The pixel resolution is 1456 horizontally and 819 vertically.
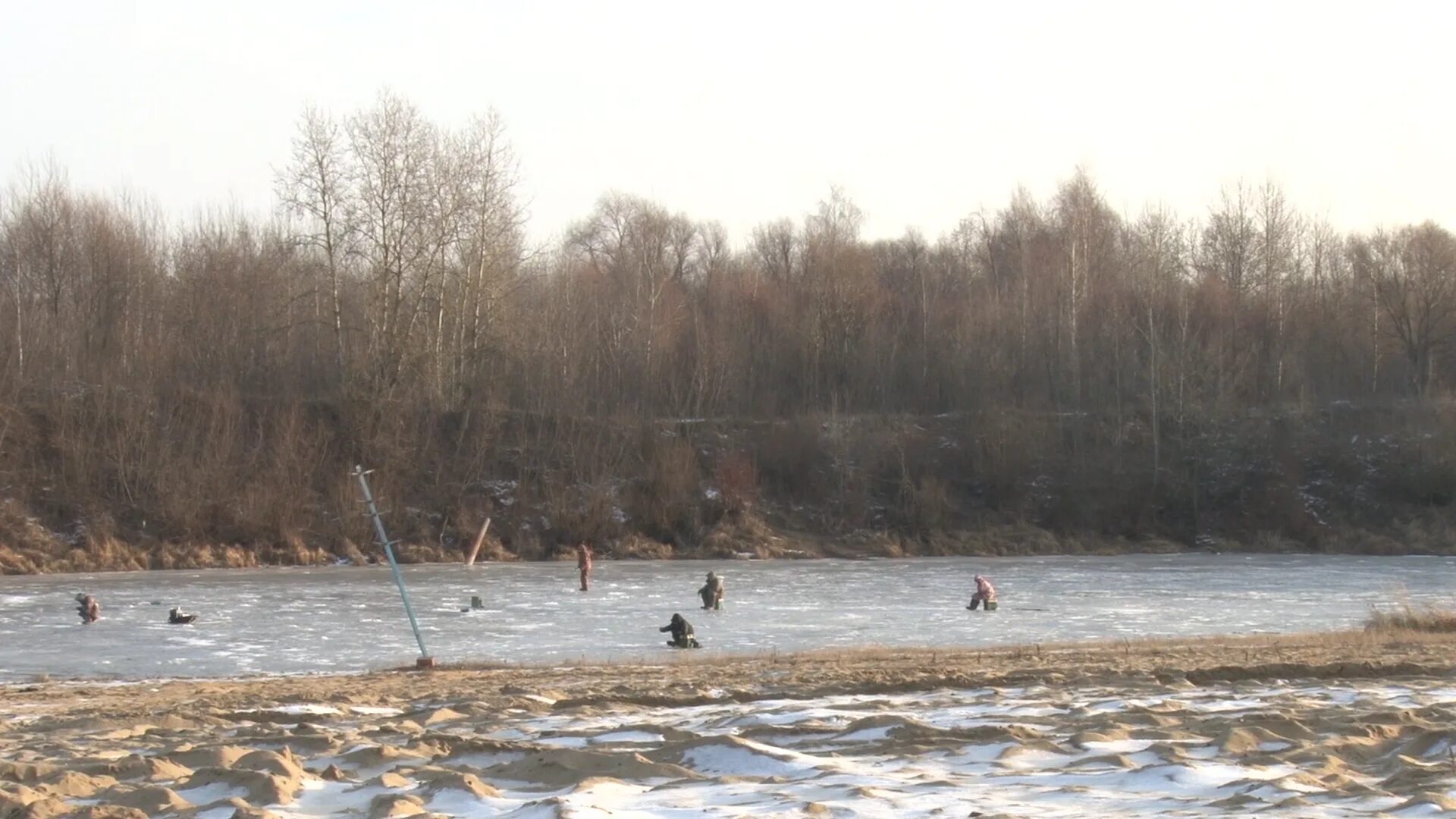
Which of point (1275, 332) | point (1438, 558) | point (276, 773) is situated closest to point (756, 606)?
point (276, 773)

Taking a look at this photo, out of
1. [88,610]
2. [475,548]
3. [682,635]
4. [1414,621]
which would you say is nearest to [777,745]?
[682,635]

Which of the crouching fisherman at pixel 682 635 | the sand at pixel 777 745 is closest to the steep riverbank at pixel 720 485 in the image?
the crouching fisherman at pixel 682 635

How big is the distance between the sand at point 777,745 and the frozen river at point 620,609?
17.3 feet

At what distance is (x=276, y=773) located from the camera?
8.28 meters

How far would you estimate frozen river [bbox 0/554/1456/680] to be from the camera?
2017cm

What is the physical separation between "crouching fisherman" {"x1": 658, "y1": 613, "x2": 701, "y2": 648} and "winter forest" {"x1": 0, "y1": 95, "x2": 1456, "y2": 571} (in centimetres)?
2374

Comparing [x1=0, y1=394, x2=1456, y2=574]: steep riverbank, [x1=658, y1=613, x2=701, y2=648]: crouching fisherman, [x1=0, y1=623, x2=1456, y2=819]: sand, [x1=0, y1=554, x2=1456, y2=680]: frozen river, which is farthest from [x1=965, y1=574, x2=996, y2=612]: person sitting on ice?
[x1=0, y1=394, x2=1456, y2=574]: steep riverbank

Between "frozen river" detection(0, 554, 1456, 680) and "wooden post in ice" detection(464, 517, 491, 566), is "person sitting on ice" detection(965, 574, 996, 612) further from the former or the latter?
"wooden post in ice" detection(464, 517, 491, 566)

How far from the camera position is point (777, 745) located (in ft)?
31.2

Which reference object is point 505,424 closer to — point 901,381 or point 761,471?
point 761,471

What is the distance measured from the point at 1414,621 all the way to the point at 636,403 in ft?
121

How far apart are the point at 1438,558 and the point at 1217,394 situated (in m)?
14.2

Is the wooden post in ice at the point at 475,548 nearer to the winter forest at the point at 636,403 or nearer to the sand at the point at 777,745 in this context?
the winter forest at the point at 636,403

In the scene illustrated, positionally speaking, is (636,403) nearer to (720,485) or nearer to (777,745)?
(720,485)
